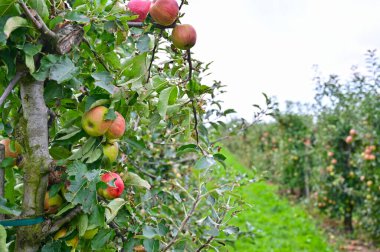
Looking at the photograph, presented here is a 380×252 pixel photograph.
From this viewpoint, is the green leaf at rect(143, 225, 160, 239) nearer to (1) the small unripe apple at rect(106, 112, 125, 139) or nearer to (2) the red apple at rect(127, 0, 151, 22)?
(1) the small unripe apple at rect(106, 112, 125, 139)

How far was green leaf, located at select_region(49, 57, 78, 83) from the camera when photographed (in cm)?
90

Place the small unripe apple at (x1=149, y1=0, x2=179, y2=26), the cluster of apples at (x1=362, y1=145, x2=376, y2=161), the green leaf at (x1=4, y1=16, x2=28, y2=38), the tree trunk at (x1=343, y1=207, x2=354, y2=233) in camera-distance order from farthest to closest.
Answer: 1. the tree trunk at (x1=343, y1=207, x2=354, y2=233)
2. the cluster of apples at (x1=362, y1=145, x2=376, y2=161)
3. the small unripe apple at (x1=149, y1=0, x2=179, y2=26)
4. the green leaf at (x1=4, y1=16, x2=28, y2=38)

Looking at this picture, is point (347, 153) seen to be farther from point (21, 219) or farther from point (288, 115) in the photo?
point (21, 219)

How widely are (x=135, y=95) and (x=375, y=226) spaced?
203 inches

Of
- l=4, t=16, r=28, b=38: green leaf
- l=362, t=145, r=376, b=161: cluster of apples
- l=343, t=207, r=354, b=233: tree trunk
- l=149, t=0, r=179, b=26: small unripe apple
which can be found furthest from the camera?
l=343, t=207, r=354, b=233: tree trunk

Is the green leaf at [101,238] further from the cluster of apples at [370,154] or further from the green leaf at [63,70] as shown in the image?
the cluster of apples at [370,154]

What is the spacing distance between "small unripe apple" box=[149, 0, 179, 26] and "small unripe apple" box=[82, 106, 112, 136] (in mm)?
232

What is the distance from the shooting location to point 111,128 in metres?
0.98

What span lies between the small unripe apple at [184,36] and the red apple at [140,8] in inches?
5.8

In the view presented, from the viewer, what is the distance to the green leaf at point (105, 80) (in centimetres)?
92

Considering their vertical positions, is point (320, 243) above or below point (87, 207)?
below

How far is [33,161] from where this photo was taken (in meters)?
0.97

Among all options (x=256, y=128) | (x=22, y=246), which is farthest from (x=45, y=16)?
(x=256, y=128)

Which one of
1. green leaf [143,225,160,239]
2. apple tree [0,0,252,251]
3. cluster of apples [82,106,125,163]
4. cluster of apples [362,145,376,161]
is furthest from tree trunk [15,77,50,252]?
cluster of apples [362,145,376,161]
